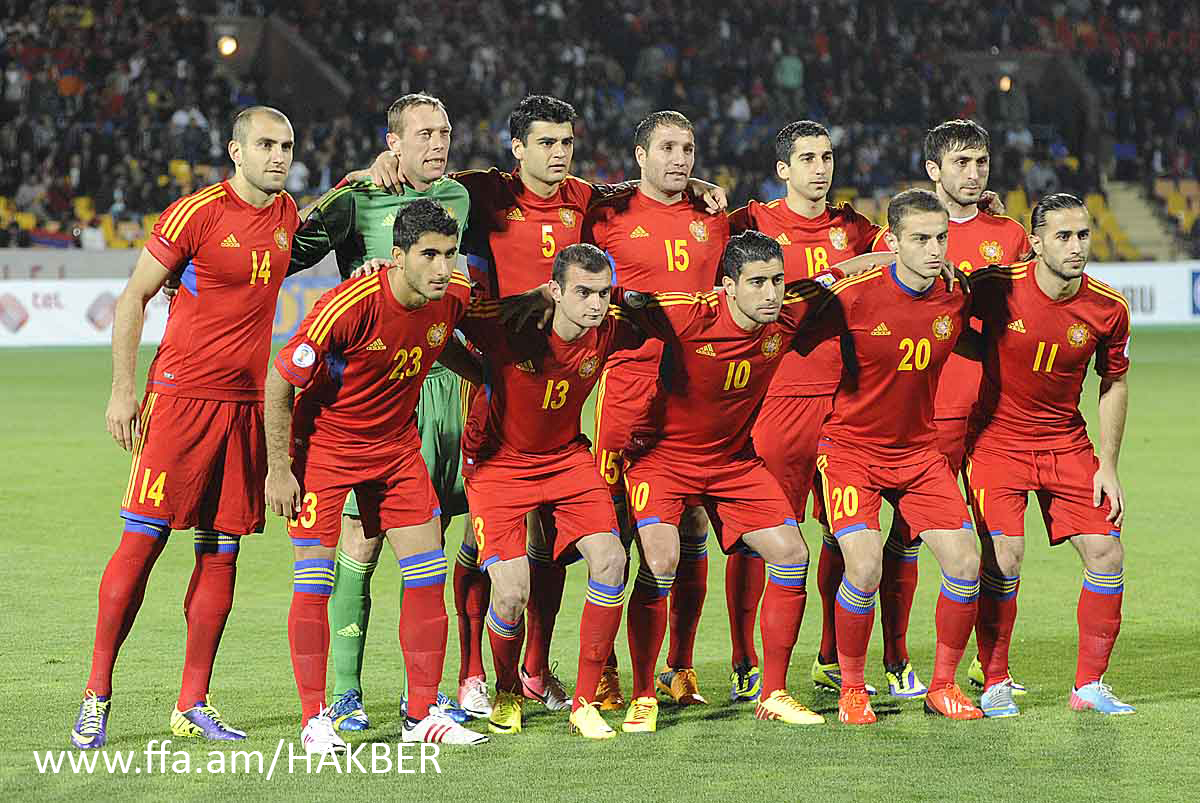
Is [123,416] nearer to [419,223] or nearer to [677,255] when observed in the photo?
[419,223]

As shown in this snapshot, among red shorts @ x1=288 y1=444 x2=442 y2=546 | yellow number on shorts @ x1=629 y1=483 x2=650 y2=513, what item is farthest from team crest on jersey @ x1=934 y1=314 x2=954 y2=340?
red shorts @ x1=288 y1=444 x2=442 y2=546

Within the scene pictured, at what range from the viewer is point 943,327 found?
6.18 meters

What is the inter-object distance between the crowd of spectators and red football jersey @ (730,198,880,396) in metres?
20.0

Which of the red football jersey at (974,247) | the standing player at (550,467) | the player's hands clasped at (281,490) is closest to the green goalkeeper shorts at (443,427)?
the standing player at (550,467)

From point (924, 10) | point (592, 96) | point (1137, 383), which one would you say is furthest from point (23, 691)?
point (924, 10)

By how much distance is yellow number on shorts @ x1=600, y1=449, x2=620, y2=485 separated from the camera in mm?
6430

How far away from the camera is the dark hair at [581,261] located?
5.75 metres

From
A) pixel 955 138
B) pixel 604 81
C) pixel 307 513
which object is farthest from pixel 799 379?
pixel 604 81

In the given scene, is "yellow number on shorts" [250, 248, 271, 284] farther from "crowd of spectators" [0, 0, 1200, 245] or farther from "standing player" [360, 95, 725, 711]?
"crowd of spectators" [0, 0, 1200, 245]

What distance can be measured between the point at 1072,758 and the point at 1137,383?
13.7 m

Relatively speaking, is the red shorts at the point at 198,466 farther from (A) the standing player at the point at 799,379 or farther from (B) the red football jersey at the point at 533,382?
(A) the standing player at the point at 799,379

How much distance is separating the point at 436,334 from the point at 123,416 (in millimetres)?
1101

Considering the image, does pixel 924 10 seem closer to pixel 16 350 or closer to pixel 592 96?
pixel 592 96

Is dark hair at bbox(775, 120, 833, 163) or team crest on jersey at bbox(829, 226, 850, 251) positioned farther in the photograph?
team crest on jersey at bbox(829, 226, 850, 251)
